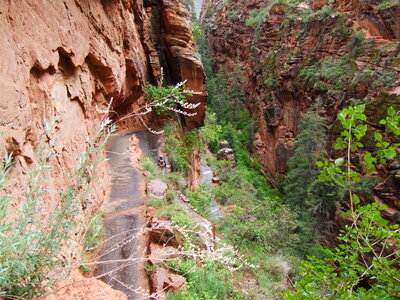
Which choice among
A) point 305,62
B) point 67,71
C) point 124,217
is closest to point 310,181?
point 305,62

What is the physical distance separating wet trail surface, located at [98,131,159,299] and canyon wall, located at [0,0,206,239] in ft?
1.88

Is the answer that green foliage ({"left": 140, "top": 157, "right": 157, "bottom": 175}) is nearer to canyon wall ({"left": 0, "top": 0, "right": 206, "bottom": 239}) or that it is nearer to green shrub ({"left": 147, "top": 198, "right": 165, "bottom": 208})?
canyon wall ({"left": 0, "top": 0, "right": 206, "bottom": 239})

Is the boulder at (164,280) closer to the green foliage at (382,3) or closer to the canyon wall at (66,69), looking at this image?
the canyon wall at (66,69)

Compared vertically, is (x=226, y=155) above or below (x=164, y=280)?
below

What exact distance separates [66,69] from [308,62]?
21604 millimetres

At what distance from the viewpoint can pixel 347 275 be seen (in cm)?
190

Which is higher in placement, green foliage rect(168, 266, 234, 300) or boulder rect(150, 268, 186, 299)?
boulder rect(150, 268, 186, 299)

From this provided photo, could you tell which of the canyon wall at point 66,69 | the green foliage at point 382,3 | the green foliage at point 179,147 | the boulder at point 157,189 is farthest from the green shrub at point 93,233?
the green foliage at point 382,3

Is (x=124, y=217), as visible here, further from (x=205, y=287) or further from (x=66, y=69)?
(x=66, y=69)

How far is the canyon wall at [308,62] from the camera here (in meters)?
16.5

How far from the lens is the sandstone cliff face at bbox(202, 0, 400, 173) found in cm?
1670

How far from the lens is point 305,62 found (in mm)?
22406

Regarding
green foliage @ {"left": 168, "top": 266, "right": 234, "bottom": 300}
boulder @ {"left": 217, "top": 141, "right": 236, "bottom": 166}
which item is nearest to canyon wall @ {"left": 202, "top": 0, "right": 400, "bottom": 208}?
boulder @ {"left": 217, "top": 141, "right": 236, "bottom": 166}

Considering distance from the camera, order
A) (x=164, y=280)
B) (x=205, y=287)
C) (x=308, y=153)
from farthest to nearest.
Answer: (x=308, y=153)
(x=205, y=287)
(x=164, y=280)
